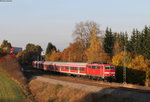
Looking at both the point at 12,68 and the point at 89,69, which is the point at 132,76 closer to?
the point at 89,69

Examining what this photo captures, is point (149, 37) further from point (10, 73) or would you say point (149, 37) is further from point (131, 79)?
point (10, 73)

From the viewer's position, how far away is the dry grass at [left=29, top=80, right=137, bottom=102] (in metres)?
24.5

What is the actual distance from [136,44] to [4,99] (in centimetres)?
6000

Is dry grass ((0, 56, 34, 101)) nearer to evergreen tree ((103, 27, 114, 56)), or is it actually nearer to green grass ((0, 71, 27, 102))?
green grass ((0, 71, 27, 102))

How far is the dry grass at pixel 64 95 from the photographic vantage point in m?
24.5

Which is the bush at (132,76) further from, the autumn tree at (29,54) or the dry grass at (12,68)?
the autumn tree at (29,54)

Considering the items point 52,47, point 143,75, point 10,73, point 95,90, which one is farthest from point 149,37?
point 52,47

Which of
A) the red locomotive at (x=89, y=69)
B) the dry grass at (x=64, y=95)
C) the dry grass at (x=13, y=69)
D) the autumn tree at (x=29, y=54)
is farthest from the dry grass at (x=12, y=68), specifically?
the autumn tree at (x=29, y=54)

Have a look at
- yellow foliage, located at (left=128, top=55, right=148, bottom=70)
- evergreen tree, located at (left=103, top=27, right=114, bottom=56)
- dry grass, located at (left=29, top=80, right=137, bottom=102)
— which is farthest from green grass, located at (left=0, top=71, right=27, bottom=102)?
evergreen tree, located at (left=103, top=27, right=114, bottom=56)

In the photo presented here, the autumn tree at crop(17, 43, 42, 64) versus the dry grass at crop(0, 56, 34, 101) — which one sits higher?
the autumn tree at crop(17, 43, 42, 64)

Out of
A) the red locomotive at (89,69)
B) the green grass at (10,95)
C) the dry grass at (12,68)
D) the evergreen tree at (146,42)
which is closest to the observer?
the green grass at (10,95)

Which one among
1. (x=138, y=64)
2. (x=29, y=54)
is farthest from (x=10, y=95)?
(x=29, y=54)

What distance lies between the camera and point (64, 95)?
30.4m

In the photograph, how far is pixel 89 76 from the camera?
1863 inches
